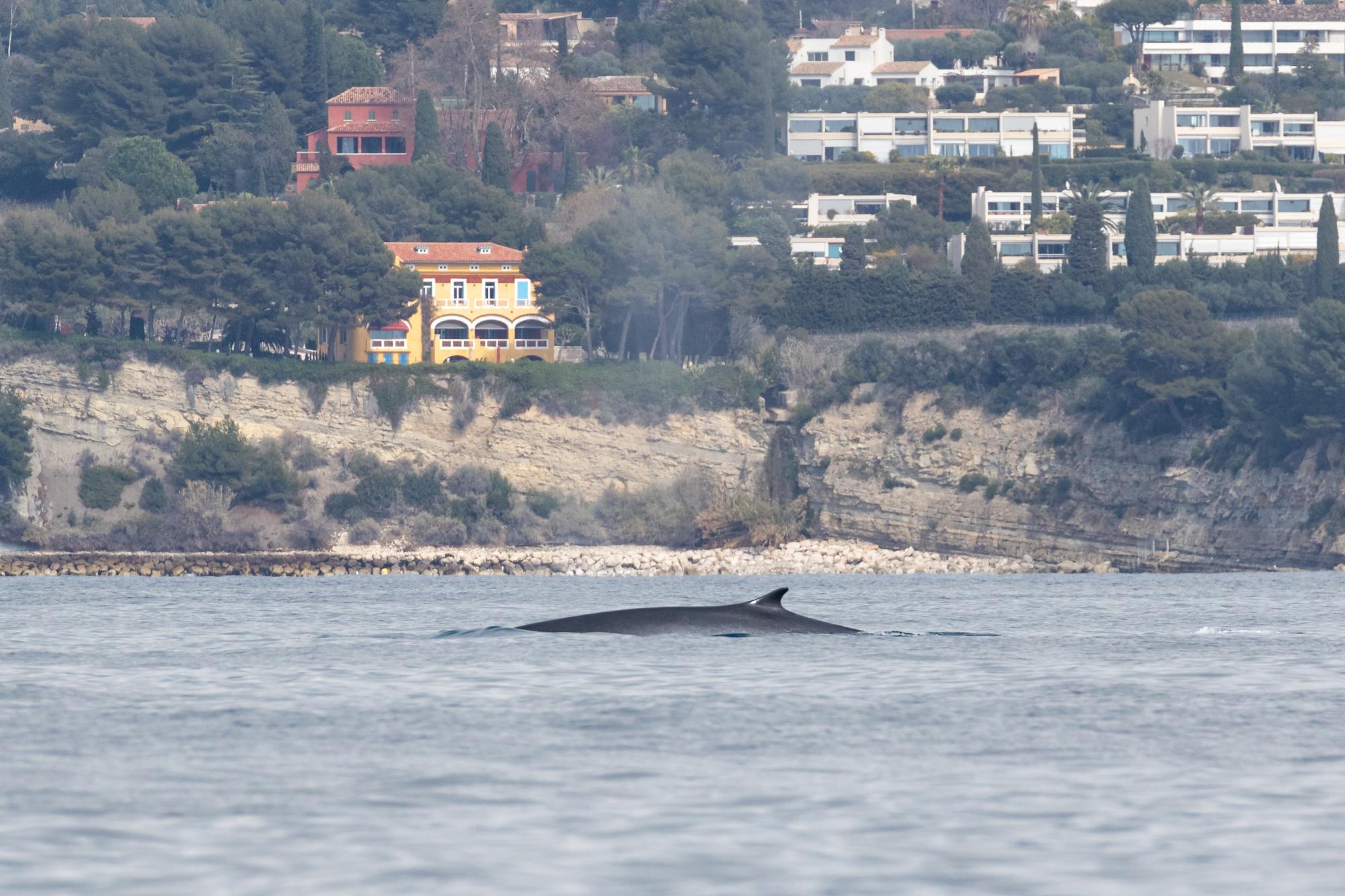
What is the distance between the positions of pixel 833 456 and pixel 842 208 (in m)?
35.2

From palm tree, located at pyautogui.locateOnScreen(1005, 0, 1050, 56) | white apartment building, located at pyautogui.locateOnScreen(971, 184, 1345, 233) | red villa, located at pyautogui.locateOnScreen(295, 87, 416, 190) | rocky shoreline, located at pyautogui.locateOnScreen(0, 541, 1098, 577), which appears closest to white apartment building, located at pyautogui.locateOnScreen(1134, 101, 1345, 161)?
white apartment building, located at pyautogui.locateOnScreen(971, 184, 1345, 233)

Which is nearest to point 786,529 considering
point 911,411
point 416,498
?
point 911,411

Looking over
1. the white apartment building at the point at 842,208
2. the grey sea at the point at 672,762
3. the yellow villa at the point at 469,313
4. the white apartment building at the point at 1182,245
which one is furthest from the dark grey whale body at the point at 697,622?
the white apartment building at the point at 842,208

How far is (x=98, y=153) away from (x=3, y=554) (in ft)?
143

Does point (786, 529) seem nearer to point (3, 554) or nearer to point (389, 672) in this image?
point (3, 554)

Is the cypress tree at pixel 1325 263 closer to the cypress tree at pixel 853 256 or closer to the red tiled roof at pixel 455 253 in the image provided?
the cypress tree at pixel 853 256

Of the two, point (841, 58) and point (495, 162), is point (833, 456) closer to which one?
point (495, 162)

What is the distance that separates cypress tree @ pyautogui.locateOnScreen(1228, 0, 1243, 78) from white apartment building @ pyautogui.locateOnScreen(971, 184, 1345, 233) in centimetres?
2940

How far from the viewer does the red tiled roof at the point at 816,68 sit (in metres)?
182

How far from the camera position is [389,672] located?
37781mm

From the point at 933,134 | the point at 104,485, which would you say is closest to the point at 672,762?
the point at 104,485

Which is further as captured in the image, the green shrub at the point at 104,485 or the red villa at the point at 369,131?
the red villa at the point at 369,131

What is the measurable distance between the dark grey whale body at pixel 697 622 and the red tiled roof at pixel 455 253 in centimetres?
8117

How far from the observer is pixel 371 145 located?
486 ft
